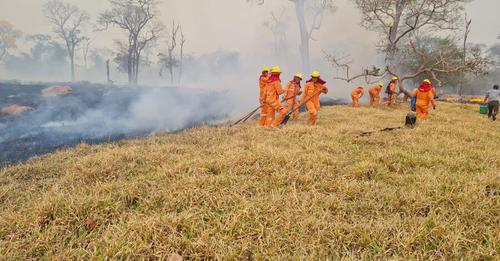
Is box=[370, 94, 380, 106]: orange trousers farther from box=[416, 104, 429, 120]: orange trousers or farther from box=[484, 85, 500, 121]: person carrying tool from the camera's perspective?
box=[484, 85, 500, 121]: person carrying tool

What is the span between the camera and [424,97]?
11.4m

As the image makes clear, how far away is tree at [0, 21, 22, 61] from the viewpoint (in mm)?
57206

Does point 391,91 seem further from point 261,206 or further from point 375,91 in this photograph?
point 261,206

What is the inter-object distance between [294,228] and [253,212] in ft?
1.71

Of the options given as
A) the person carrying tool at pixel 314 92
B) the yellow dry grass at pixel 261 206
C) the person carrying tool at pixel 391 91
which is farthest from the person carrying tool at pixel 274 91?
the person carrying tool at pixel 391 91

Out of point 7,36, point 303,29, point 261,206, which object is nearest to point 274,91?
point 261,206

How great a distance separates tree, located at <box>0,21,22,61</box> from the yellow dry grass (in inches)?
2634

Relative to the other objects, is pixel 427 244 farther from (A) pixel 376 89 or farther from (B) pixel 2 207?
(A) pixel 376 89

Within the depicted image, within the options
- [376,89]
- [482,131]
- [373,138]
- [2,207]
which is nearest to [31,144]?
[2,207]

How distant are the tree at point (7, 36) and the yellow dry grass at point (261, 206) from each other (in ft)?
220

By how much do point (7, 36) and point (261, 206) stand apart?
72.2 meters

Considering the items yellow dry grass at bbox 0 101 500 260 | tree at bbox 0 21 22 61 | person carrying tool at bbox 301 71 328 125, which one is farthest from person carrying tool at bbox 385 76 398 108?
tree at bbox 0 21 22 61

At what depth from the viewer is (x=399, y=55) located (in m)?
30.8

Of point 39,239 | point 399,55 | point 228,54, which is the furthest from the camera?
point 228,54
